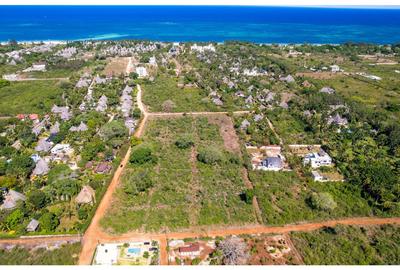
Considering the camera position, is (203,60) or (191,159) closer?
(191,159)

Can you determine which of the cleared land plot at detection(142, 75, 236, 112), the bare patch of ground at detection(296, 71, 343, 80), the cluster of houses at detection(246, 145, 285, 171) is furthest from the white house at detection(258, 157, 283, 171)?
the bare patch of ground at detection(296, 71, 343, 80)

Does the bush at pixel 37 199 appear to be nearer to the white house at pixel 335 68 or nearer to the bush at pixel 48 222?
the bush at pixel 48 222

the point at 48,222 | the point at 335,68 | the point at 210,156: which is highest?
the point at 48,222

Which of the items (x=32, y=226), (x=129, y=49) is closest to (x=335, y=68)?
(x=129, y=49)

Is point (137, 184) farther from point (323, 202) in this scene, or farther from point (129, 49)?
point (129, 49)

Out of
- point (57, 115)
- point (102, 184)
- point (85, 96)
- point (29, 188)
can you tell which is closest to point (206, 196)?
point (102, 184)

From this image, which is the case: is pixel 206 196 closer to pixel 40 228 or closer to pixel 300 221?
pixel 300 221

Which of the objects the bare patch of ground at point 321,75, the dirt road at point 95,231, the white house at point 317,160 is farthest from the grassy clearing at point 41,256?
the bare patch of ground at point 321,75

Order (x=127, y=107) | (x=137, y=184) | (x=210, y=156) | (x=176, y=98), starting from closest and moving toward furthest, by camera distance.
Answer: (x=137, y=184) → (x=210, y=156) → (x=127, y=107) → (x=176, y=98)
